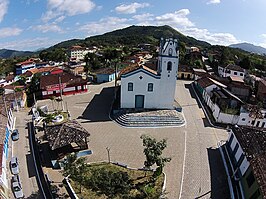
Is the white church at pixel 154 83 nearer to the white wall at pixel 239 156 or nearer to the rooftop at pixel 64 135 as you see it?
the rooftop at pixel 64 135

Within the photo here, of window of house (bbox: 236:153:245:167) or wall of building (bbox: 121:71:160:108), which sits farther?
wall of building (bbox: 121:71:160:108)

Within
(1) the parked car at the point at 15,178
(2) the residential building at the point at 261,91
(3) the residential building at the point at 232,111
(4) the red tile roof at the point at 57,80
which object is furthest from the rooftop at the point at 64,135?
(2) the residential building at the point at 261,91

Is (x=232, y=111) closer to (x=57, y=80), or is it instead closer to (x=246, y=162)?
(x=246, y=162)

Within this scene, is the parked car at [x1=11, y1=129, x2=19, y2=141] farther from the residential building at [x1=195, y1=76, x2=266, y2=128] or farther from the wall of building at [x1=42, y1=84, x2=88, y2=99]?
the residential building at [x1=195, y1=76, x2=266, y2=128]

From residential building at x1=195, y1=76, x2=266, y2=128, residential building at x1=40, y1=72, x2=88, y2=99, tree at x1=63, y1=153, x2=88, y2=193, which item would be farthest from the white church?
tree at x1=63, y1=153, x2=88, y2=193

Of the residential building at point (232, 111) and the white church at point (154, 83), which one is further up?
the white church at point (154, 83)

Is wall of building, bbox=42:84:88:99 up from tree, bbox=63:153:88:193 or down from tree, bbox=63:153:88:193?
up

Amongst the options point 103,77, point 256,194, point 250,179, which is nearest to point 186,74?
point 103,77
